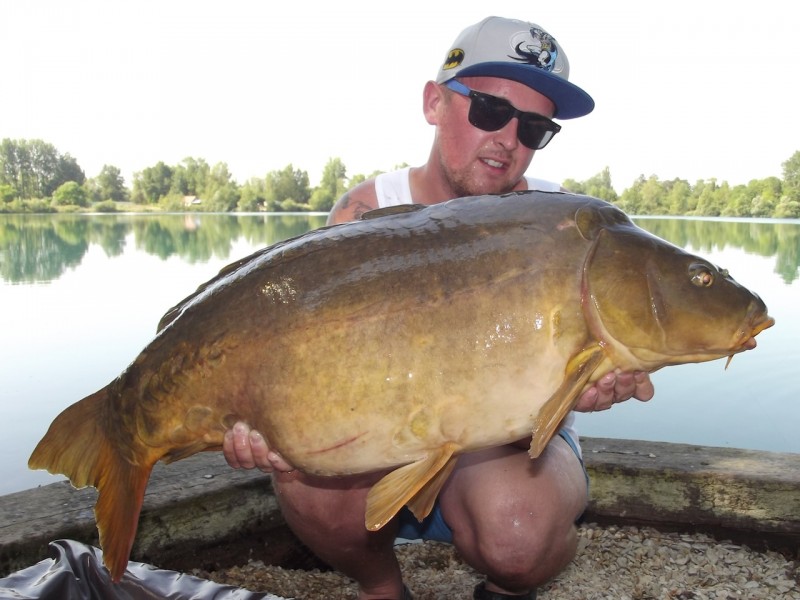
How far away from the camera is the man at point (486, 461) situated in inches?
69.7

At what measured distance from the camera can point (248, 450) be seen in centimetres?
138

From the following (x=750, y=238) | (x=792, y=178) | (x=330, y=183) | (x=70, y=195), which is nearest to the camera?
(x=750, y=238)

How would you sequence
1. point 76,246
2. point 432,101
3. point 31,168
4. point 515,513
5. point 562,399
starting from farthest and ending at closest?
point 31,168
point 76,246
point 432,101
point 515,513
point 562,399

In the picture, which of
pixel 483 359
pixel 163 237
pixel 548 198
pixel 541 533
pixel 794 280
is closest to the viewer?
pixel 483 359

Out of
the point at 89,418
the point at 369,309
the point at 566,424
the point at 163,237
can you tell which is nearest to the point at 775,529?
the point at 566,424

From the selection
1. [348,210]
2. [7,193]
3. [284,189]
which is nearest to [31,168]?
[7,193]

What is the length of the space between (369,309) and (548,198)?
0.43m

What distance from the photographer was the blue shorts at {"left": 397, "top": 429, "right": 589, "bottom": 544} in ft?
6.32

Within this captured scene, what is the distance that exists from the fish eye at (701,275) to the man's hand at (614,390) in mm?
236

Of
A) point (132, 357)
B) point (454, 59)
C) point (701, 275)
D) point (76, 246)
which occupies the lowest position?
point (132, 357)

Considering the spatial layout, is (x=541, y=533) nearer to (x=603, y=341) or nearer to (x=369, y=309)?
(x=603, y=341)

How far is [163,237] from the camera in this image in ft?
77.7

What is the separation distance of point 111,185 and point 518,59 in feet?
172

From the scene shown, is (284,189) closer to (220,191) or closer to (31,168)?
(220,191)
